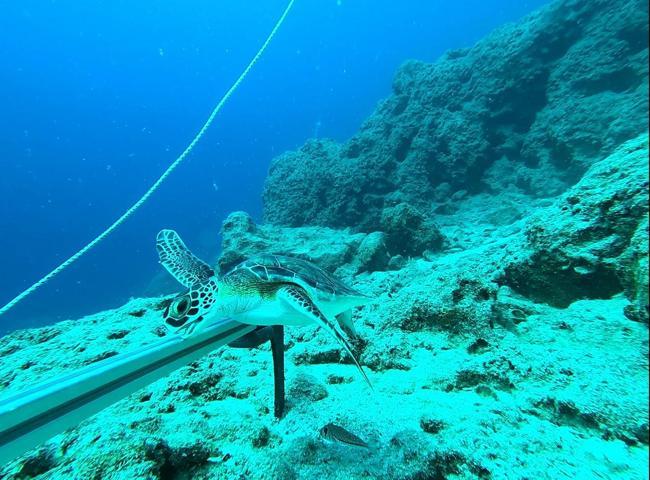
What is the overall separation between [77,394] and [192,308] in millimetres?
635

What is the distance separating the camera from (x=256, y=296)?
6.59ft

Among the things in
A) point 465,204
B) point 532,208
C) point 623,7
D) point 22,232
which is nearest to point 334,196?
point 465,204

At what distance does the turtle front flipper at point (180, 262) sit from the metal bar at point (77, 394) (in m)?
1.14

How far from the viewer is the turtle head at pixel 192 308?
159cm

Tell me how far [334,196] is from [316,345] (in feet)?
29.9

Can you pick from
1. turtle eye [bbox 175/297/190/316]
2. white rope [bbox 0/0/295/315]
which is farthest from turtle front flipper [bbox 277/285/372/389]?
white rope [bbox 0/0/295/315]

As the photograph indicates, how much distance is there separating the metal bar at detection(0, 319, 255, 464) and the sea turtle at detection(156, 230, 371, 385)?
0.18 meters

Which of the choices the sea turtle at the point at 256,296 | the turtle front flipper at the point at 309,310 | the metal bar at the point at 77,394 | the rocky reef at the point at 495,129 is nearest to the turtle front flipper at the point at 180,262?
the sea turtle at the point at 256,296

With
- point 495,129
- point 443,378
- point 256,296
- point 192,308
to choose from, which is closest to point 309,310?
point 256,296

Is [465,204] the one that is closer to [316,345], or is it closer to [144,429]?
[316,345]

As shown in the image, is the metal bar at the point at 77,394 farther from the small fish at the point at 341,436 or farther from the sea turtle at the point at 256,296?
the small fish at the point at 341,436

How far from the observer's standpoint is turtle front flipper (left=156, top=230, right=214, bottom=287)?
2.53m

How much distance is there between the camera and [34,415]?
0.97 meters

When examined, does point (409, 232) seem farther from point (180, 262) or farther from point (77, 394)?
point (77, 394)
